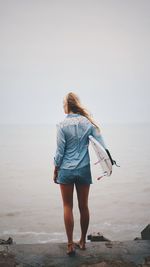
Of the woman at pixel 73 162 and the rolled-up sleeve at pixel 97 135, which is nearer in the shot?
the woman at pixel 73 162

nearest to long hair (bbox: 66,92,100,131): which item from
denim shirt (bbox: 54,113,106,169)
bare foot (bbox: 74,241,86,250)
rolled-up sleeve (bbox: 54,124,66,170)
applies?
denim shirt (bbox: 54,113,106,169)

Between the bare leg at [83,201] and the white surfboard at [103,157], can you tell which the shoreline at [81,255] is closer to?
the bare leg at [83,201]

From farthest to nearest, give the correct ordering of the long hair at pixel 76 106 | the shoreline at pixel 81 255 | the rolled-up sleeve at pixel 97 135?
the long hair at pixel 76 106, the rolled-up sleeve at pixel 97 135, the shoreline at pixel 81 255

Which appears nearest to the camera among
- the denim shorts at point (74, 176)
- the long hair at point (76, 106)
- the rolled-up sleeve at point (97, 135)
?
the denim shorts at point (74, 176)

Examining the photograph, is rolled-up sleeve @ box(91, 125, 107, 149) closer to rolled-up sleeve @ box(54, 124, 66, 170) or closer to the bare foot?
rolled-up sleeve @ box(54, 124, 66, 170)

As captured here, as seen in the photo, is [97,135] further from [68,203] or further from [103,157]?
[68,203]

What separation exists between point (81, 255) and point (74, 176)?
1.12m

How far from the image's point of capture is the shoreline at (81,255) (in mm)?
3756

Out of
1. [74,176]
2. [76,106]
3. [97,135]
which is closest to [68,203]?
[74,176]

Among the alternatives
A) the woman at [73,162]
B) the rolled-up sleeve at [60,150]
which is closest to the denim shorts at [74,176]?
the woman at [73,162]

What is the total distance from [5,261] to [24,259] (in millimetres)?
257

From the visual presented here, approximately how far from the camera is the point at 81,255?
4.01 meters

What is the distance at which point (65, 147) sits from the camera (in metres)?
4.15

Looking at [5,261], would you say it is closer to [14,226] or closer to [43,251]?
[43,251]
